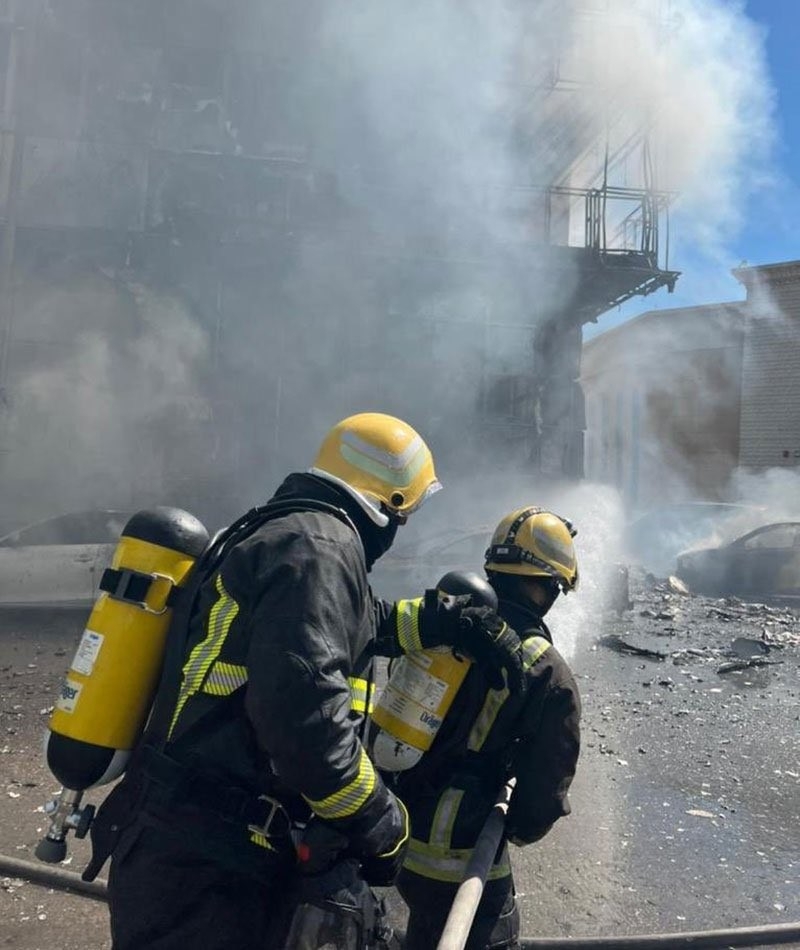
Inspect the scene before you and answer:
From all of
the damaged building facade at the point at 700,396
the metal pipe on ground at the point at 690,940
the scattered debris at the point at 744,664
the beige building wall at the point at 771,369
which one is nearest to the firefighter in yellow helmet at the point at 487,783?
the metal pipe on ground at the point at 690,940

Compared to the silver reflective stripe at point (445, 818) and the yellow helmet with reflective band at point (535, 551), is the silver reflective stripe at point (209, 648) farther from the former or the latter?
the yellow helmet with reflective band at point (535, 551)

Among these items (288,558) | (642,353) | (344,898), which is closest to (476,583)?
(288,558)

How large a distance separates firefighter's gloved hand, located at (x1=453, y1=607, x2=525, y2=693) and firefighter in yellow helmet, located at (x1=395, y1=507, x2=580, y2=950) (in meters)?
0.19

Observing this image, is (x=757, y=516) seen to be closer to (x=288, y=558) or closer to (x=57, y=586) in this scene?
(x=57, y=586)

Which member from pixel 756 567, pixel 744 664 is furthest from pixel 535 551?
pixel 756 567

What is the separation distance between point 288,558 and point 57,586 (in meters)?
6.22

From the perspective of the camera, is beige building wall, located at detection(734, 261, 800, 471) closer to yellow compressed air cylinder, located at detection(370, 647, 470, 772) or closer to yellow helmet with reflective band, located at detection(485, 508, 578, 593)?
yellow helmet with reflective band, located at detection(485, 508, 578, 593)

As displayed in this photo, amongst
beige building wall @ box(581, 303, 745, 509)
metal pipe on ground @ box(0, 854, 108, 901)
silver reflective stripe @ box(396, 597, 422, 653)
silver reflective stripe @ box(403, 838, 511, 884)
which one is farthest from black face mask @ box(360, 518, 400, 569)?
→ beige building wall @ box(581, 303, 745, 509)

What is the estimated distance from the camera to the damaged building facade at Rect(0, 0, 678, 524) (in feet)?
40.4

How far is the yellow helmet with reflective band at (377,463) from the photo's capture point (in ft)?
5.59

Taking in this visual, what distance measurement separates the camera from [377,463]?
172 cm

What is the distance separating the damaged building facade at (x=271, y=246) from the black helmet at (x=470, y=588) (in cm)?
1071

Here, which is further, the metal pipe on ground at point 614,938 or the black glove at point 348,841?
the metal pipe on ground at point 614,938

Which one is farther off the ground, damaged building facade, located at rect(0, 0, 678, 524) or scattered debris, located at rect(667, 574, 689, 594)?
damaged building facade, located at rect(0, 0, 678, 524)
